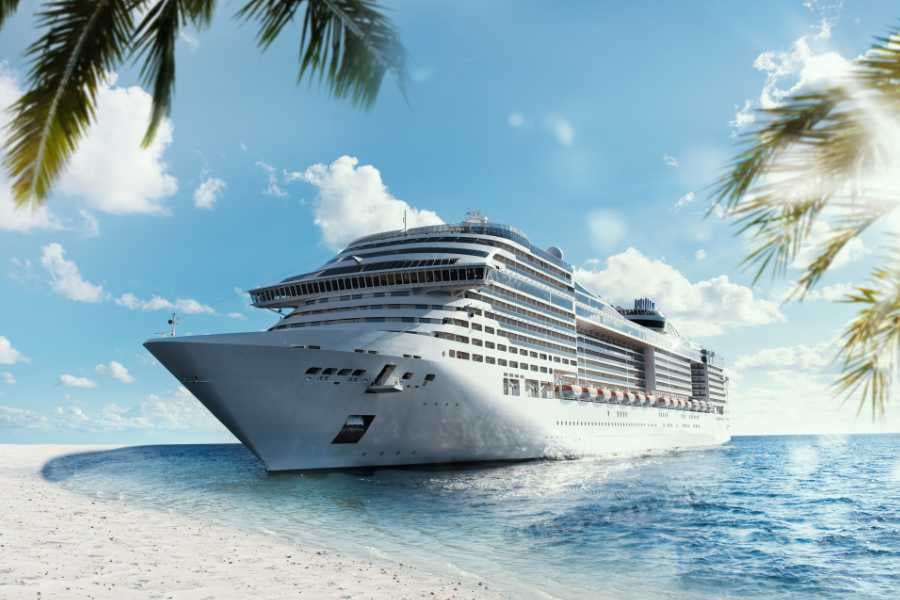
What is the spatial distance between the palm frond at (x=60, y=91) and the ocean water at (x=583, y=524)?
9879 mm

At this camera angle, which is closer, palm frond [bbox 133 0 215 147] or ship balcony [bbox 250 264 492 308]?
palm frond [bbox 133 0 215 147]

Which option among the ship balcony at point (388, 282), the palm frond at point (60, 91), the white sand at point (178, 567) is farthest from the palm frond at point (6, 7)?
the ship balcony at point (388, 282)

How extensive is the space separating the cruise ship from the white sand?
35.6ft

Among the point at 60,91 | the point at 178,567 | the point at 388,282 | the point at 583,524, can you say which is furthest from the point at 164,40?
the point at 388,282

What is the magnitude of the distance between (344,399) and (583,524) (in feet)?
43.0

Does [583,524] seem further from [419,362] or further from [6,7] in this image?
[6,7]

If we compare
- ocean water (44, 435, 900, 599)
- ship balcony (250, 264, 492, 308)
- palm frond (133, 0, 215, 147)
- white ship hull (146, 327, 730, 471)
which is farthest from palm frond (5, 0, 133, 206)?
ship balcony (250, 264, 492, 308)

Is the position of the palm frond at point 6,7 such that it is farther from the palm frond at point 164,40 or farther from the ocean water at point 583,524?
the ocean water at point 583,524

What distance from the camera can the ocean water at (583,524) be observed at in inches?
501

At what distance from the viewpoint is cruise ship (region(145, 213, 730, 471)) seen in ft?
88.3

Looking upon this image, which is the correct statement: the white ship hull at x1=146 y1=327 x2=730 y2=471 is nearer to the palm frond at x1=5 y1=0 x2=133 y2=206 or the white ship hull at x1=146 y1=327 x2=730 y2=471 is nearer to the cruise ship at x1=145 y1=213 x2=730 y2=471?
the cruise ship at x1=145 y1=213 x2=730 y2=471

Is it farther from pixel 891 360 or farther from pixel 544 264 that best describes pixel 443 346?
pixel 891 360

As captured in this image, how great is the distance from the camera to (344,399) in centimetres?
2780

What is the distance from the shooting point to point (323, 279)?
1457 inches
